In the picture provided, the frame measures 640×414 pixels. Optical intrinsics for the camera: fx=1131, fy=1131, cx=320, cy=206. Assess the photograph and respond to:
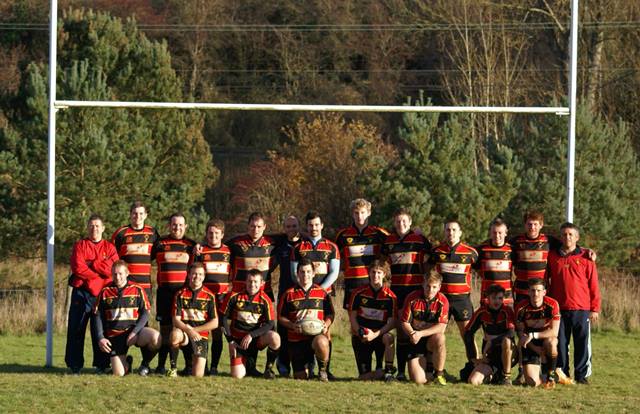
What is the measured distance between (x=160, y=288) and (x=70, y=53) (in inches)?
656

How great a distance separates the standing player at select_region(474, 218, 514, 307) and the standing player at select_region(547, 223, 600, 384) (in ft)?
1.28

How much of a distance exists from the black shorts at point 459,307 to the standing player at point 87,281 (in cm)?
295

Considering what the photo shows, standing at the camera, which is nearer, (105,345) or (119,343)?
(105,345)

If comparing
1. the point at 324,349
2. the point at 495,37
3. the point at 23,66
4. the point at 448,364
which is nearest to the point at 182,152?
the point at 23,66

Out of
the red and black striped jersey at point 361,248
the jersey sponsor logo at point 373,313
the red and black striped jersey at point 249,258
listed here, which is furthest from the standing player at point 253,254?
the jersey sponsor logo at point 373,313

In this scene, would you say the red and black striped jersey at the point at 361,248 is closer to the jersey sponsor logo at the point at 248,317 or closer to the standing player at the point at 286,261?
the standing player at the point at 286,261

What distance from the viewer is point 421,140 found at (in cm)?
2267

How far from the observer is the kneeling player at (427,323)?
30.9 ft

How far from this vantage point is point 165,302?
984 cm

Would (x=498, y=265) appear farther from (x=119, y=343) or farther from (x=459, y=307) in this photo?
Answer: (x=119, y=343)

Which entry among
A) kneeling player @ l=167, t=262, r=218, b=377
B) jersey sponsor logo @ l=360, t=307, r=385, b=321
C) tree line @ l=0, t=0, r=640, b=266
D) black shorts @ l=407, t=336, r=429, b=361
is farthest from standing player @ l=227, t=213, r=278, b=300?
tree line @ l=0, t=0, r=640, b=266

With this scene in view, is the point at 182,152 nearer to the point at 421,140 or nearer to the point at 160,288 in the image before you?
the point at 421,140

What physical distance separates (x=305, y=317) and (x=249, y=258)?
0.72m

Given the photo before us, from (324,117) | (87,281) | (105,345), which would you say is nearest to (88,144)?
(324,117)
